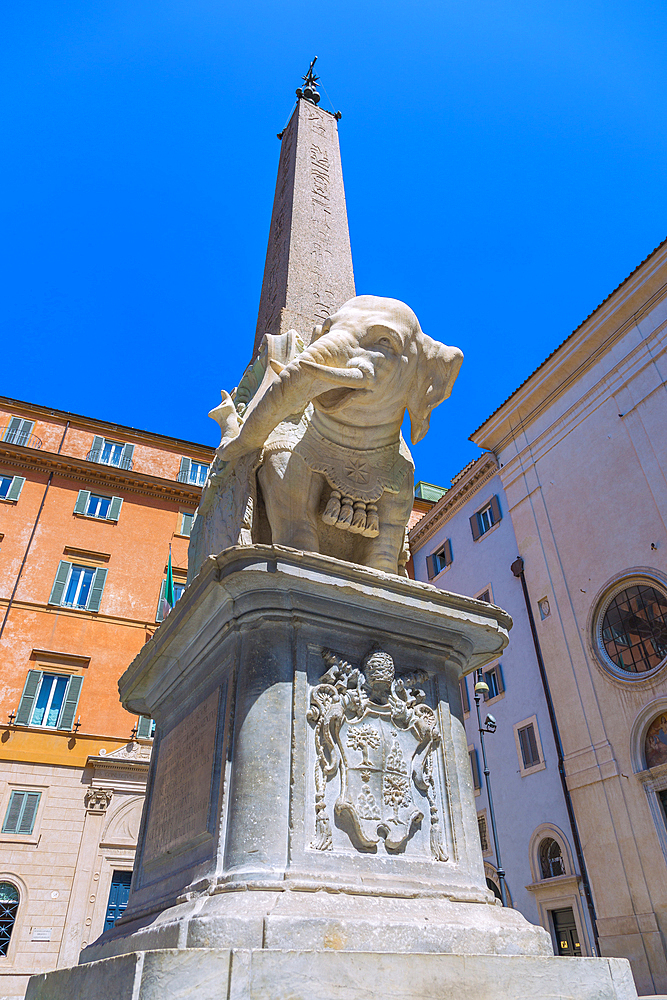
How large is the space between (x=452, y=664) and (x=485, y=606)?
0.38 meters

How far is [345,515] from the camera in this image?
4.20 m

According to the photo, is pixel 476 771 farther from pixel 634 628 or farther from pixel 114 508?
pixel 114 508

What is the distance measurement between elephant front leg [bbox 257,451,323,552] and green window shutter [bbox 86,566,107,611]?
1834cm

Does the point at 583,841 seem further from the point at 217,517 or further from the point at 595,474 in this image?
the point at 217,517

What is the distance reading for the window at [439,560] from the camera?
25562 mm

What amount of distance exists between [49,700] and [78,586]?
3.55m

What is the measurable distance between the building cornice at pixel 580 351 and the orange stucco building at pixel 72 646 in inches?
416

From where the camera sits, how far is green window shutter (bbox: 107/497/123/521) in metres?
22.9

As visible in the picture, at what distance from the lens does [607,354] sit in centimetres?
1922

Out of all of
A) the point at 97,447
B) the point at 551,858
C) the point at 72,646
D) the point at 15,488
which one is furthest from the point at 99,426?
the point at 551,858

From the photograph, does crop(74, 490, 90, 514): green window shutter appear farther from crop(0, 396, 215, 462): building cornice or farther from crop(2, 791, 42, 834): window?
crop(2, 791, 42, 834): window

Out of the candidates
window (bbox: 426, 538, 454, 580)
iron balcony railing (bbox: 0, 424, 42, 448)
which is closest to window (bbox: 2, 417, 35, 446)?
iron balcony railing (bbox: 0, 424, 42, 448)

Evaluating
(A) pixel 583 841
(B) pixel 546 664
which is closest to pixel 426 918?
(A) pixel 583 841

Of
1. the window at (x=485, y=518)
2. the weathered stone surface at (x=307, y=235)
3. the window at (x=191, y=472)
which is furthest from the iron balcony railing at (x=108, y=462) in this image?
the weathered stone surface at (x=307, y=235)
